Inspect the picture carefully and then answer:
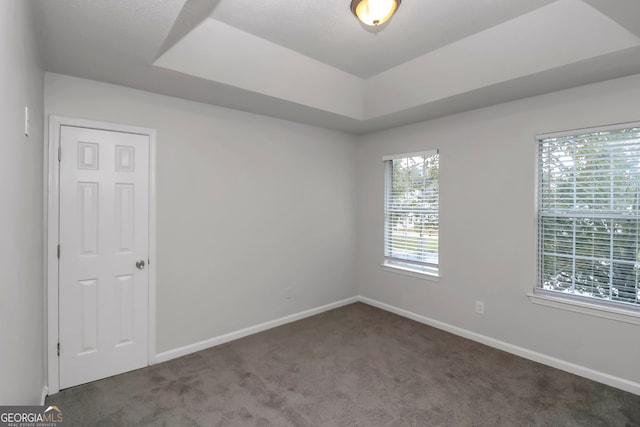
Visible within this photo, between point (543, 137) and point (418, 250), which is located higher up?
point (543, 137)

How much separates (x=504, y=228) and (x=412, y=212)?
3.58 ft

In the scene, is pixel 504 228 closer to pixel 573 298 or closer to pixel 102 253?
pixel 573 298

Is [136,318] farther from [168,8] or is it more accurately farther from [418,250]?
[418,250]

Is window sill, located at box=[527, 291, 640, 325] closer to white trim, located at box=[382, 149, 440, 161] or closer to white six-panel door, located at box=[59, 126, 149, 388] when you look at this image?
white trim, located at box=[382, 149, 440, 161]

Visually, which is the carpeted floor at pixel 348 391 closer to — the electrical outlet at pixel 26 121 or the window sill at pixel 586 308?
the window sill at pixel 586 308

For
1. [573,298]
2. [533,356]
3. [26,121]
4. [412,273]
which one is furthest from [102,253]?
[573,298]

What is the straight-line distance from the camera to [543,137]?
114 inches

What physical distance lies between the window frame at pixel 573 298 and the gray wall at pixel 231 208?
7.54 feet

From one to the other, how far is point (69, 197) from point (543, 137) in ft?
13.2

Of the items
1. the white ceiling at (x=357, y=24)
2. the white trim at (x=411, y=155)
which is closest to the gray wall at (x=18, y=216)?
the white ceiling at (x=357, y=24)

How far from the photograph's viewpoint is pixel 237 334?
344cm

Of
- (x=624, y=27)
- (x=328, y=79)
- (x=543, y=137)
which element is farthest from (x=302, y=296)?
(x=624, y=27)
